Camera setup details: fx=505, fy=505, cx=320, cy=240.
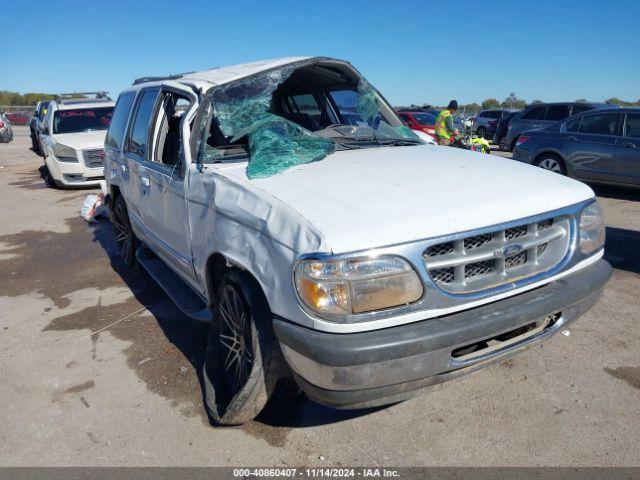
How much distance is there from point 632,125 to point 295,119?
6699 mm

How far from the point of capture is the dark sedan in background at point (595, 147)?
318 inches

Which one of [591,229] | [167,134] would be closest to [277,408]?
[591,229]

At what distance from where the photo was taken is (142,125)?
14.5ft

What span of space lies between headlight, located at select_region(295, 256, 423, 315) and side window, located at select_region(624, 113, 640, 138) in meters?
7.74

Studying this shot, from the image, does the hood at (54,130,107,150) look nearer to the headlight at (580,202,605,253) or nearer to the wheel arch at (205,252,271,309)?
the wheel arch at (205,252,271,309)

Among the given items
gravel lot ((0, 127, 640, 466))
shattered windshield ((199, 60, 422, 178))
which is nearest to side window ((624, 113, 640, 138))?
gravel lot ((0, 127, 640, 466))

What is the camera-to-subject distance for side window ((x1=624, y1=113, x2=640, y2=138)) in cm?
808

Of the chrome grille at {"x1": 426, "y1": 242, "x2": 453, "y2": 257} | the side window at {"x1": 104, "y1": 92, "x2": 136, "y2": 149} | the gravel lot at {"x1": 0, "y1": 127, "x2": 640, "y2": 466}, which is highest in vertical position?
the side window at {"x1": 104, "y1": 92, "x2": 136, "y2": 149}

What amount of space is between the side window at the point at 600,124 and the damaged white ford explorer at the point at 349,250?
20.3 ft

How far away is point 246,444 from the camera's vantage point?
8.88 ft

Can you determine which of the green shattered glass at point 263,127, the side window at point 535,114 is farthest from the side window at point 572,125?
the green shattered glass at point 263,127

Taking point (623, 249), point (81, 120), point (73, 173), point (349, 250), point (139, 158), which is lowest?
point (623, 249)

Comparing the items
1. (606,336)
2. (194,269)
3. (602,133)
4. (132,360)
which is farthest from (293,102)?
(602,133)

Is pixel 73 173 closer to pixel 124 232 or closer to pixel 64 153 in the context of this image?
pixel 64 153
